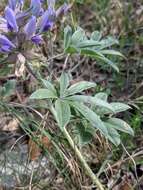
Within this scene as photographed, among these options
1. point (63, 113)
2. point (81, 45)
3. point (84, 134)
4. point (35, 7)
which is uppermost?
point (35, 7)

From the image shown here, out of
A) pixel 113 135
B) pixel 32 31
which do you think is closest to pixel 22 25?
pixel 32 31

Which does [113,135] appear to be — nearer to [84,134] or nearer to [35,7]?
[84,134]

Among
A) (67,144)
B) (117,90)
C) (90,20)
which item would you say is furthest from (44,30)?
(90,20)

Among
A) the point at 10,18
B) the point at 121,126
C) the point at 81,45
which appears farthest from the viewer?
the point at 121,126

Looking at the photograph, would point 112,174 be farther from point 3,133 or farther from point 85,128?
point 3,133

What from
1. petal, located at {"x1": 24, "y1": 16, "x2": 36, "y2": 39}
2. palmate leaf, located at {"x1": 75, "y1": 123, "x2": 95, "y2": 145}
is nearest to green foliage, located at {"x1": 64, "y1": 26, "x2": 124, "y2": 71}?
petal, located at {"x1": 24, "y1": 16, "x2": 36, "y2": 39}

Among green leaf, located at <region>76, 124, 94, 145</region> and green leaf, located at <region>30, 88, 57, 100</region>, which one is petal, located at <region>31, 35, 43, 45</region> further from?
green leaf, located at <region>76, 124, 94, 145</region>
